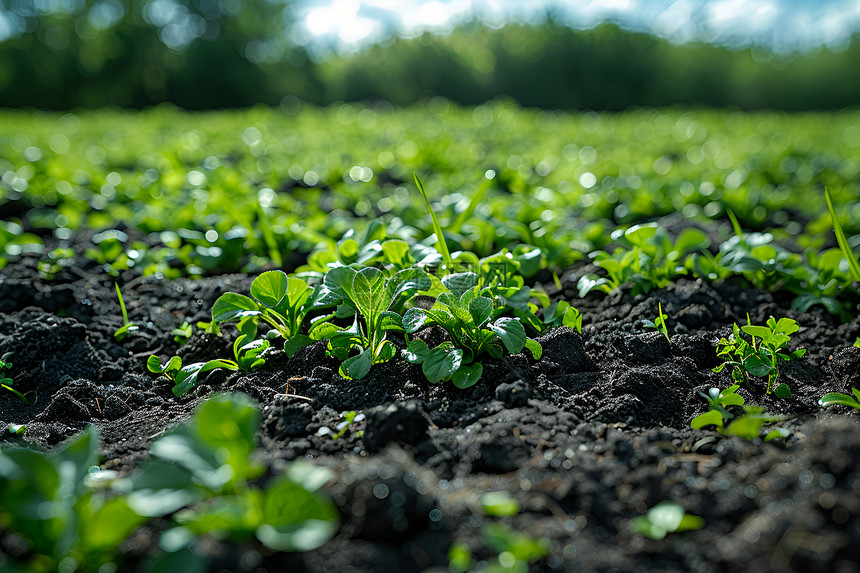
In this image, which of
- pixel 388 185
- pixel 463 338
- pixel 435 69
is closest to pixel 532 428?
pixel 463 338

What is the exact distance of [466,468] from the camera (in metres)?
1.28

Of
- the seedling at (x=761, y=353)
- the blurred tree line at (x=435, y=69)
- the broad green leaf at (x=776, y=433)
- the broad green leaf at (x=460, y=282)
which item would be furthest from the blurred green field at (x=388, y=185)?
the blurred tree line at (x=435, y=69)

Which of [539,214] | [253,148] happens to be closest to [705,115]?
[253,148]

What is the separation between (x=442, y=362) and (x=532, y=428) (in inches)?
12.0

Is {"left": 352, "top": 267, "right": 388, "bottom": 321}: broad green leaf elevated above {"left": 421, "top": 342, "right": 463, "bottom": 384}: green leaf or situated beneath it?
elevated above

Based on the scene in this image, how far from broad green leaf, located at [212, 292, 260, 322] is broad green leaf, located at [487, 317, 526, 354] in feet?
2.24

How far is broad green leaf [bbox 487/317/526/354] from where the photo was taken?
1552 millimetres

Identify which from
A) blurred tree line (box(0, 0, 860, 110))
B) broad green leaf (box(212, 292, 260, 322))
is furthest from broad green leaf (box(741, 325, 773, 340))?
blurred tree line (box(0, 0, 860, 110))

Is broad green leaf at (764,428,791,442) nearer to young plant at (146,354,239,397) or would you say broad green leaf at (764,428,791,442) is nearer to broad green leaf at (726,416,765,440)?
broad green leaf at (726,416,765,440)

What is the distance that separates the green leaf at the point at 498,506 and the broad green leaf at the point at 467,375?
18.4 inches

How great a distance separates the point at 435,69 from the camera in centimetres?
1867

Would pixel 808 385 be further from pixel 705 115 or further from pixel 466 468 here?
pixel 705 115

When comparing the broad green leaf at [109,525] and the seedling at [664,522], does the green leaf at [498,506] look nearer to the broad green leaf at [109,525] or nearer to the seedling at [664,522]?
the seedling at [664,522]

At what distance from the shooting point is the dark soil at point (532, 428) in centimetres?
100
